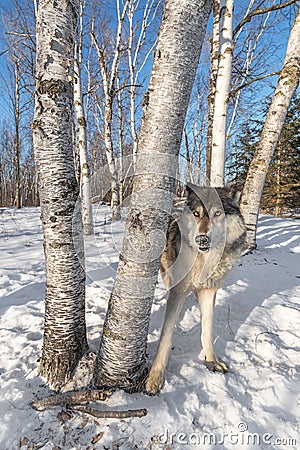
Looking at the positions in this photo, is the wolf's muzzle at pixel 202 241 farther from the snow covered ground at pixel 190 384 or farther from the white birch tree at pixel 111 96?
the white birch tree at pixel 111 96

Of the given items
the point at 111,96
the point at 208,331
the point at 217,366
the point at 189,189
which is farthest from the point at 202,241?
the point at 111,96

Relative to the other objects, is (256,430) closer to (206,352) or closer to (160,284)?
(206,352)

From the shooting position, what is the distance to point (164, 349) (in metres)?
2.00

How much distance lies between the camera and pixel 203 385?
189 centimetres

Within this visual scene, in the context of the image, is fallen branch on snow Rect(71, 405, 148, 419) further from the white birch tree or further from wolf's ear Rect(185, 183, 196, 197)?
the white birch tree

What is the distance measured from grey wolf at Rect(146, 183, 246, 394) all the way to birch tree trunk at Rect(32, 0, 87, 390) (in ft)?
2.34

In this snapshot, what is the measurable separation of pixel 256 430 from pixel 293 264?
12.8 feet

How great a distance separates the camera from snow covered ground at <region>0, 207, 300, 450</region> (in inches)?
57.5

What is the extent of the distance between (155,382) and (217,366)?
540 millimetres

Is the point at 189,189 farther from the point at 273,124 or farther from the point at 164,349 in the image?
the point at 273,124

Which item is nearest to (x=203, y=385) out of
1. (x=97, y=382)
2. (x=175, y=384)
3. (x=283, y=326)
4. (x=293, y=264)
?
(x=175, y=384)

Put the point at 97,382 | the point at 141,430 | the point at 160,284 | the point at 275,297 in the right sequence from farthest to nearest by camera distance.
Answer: the point at 160,284 < the point at 275,297 < the point at 97,382 < the point at 141,430

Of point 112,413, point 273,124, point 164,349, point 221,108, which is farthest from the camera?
point 221,108

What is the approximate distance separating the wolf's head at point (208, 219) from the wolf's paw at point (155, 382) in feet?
3.20
